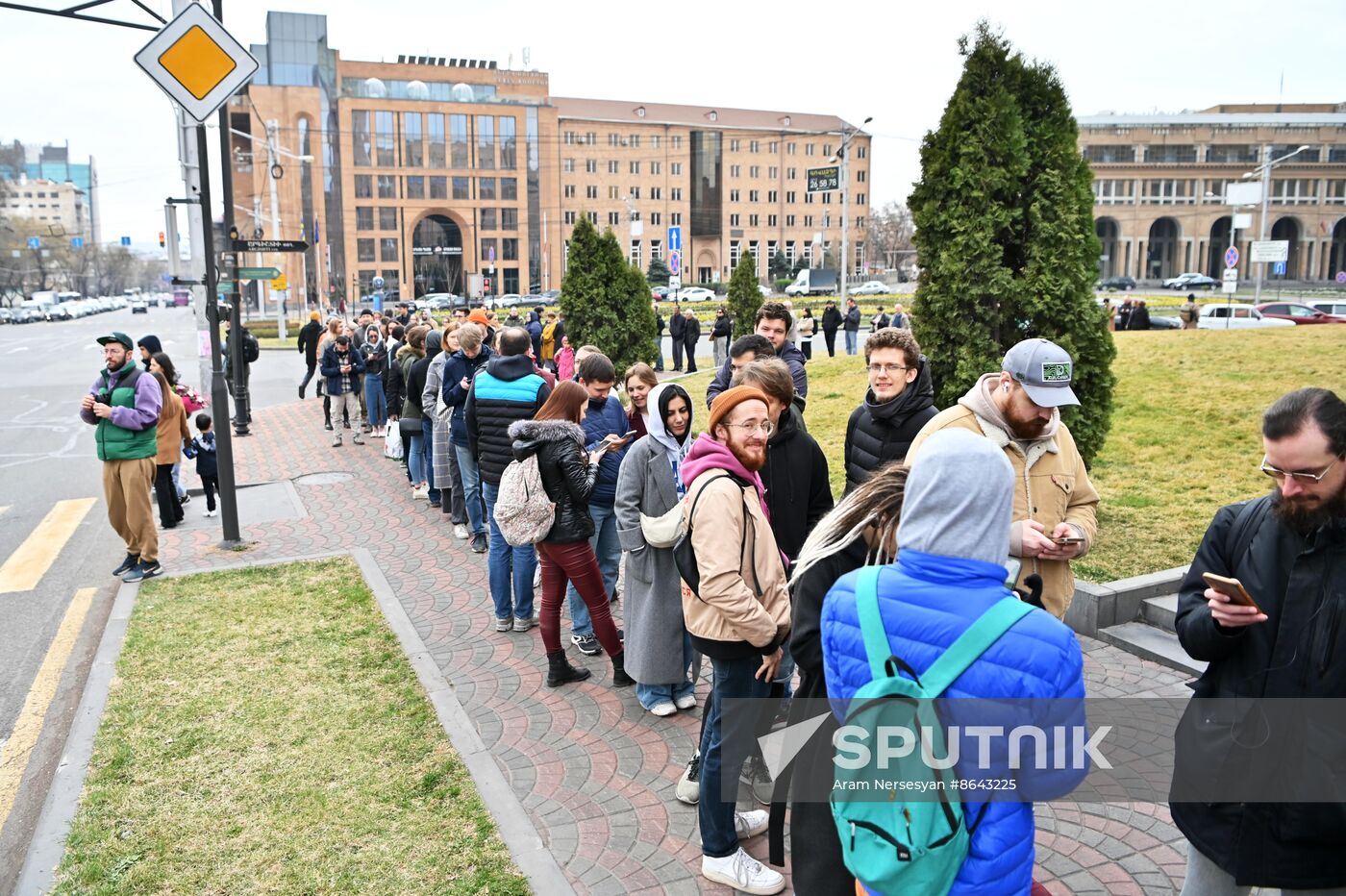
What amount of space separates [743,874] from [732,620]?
1091 millimetres

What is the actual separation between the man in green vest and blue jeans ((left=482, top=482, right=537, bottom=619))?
11.4 feet

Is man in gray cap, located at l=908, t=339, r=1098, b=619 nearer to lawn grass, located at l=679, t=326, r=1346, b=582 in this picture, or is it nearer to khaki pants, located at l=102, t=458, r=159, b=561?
lawn grass, located at l=679, t=326, r=1346, b=582

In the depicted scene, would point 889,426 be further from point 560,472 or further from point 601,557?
point 601,557

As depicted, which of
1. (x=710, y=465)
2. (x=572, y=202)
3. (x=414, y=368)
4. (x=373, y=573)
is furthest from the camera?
(x=572, y=202)

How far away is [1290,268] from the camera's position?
99.2m

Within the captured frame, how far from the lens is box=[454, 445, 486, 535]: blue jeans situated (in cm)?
889

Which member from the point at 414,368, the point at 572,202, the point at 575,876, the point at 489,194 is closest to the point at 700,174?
the point at 572,202

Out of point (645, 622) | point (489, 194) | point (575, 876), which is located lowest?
point (575, 876)

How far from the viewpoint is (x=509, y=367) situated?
7.14m

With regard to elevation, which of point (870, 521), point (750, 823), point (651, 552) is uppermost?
point (870, 521)

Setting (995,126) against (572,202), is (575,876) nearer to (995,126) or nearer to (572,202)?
(995,126)

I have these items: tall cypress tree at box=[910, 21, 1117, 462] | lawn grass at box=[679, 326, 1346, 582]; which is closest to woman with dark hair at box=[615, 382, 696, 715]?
lawn grass at box=[679, 326, 1346, 582]

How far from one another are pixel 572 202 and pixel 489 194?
11.5 m

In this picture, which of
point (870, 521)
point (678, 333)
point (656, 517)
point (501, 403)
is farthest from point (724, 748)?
point (678, 333)
